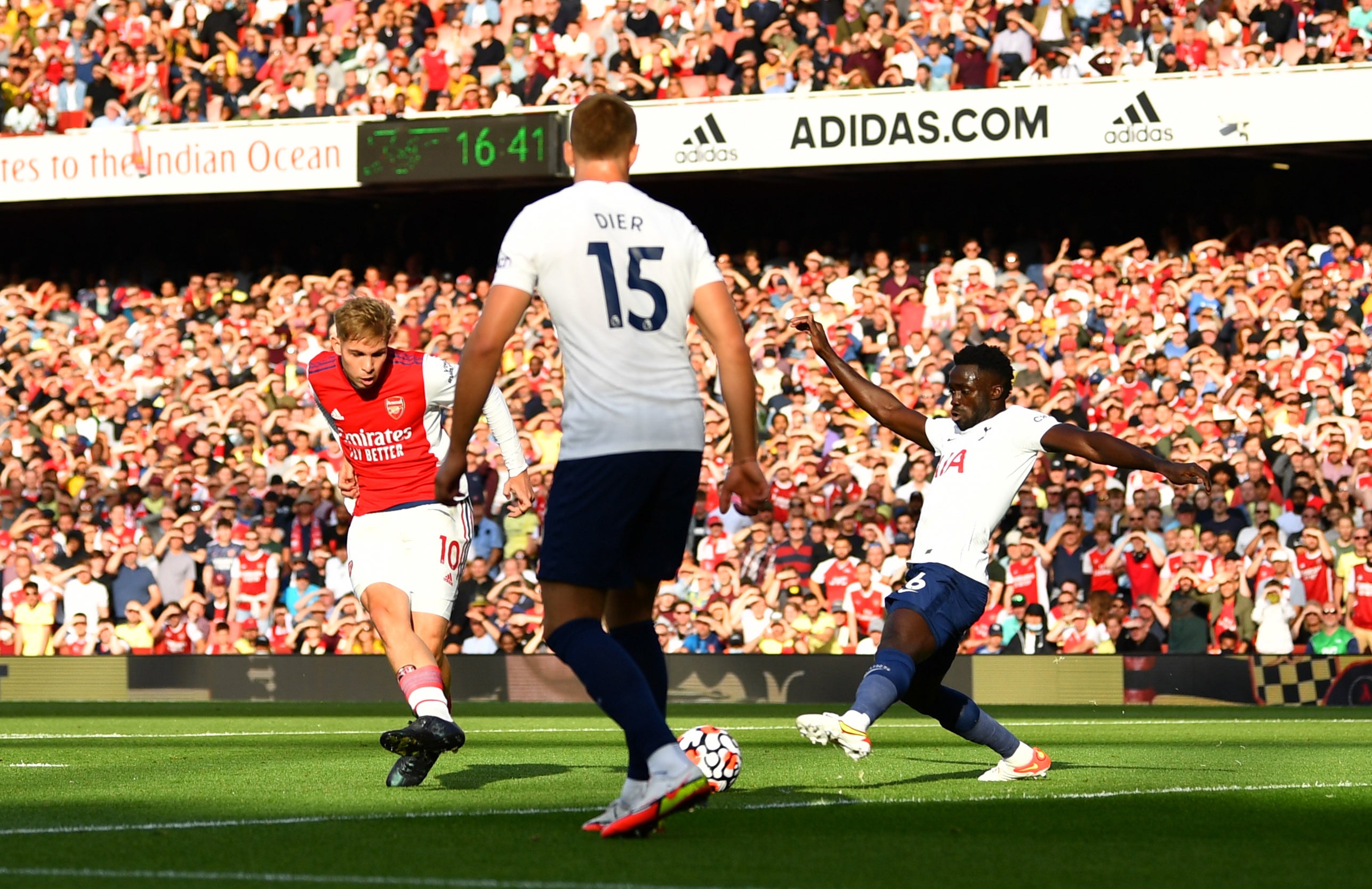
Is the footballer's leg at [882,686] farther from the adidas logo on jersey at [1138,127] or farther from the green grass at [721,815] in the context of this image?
the adidas logo on jersey at [1138,127]

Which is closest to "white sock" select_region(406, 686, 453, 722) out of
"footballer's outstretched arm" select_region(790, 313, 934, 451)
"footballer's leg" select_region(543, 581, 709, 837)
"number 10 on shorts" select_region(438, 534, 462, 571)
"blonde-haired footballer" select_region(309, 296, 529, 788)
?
"blonde-haired footballer" select_region(309, 296, 529, 788)

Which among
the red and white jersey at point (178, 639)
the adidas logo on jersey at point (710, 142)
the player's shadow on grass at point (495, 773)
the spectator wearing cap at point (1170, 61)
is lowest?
the player's shadow on grass at point (495, 773)

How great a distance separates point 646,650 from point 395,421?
7.82ft

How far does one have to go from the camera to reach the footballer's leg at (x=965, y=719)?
8078 millimetres

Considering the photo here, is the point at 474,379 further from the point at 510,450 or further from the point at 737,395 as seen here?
the point at 510,450

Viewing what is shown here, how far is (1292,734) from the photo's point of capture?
1248cm

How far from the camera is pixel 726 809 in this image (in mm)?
7023

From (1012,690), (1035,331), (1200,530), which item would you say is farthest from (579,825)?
(1035,331)

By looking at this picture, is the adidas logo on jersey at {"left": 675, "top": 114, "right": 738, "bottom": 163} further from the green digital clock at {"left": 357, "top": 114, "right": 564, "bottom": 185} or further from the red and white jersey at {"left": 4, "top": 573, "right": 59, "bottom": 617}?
the red and white jersey at {"left": 4, "top": 573, "right": 59, "bottom": 617}

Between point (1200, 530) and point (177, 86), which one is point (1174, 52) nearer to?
point (1200, 530)

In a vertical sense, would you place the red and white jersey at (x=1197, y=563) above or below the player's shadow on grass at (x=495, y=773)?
above

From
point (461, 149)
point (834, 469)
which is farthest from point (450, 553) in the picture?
point (461, 149)

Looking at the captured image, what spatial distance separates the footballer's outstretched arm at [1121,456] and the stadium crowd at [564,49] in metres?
14.8

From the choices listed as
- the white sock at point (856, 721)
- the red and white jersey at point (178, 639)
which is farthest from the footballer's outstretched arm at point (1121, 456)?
the red and white jersey at point (178, 639)
